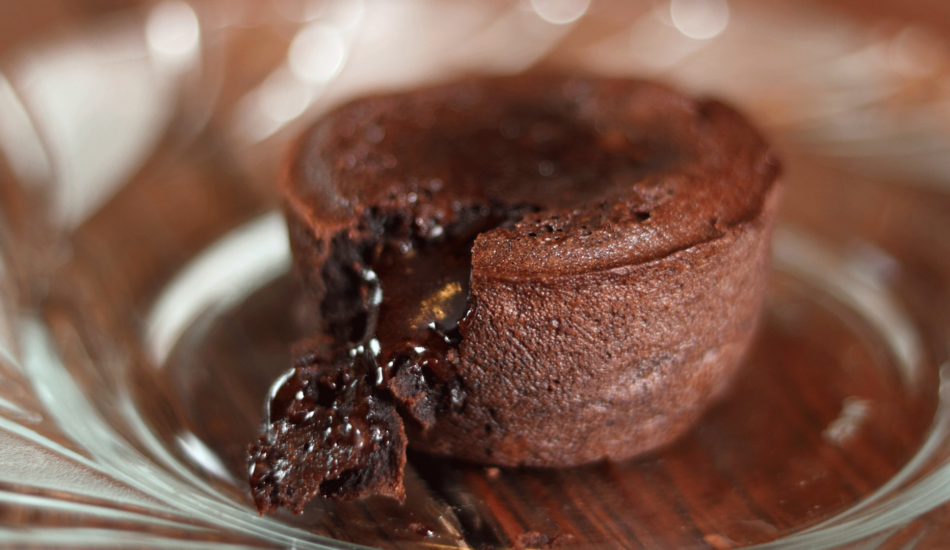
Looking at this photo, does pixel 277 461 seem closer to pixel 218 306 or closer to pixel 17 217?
pixel 218 306

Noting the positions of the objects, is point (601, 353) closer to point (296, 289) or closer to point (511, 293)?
point (511, 293)

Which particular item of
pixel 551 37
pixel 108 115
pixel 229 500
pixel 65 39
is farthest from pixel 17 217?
pixel 551 37

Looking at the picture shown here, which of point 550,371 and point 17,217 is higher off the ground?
point 17,217

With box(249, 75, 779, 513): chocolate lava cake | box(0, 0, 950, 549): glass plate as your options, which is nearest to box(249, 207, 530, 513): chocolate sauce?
box(249, 75, 779, 513): chocolate lava cake

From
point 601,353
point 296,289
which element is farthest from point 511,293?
point 296,289

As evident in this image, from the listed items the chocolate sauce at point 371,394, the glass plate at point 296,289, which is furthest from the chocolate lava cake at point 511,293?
the glass plate at point 296,289

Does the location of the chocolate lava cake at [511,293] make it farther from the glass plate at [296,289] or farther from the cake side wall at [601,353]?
the glass plate at [296,289]

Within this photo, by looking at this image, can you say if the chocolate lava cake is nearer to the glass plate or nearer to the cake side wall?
the cake side wall
